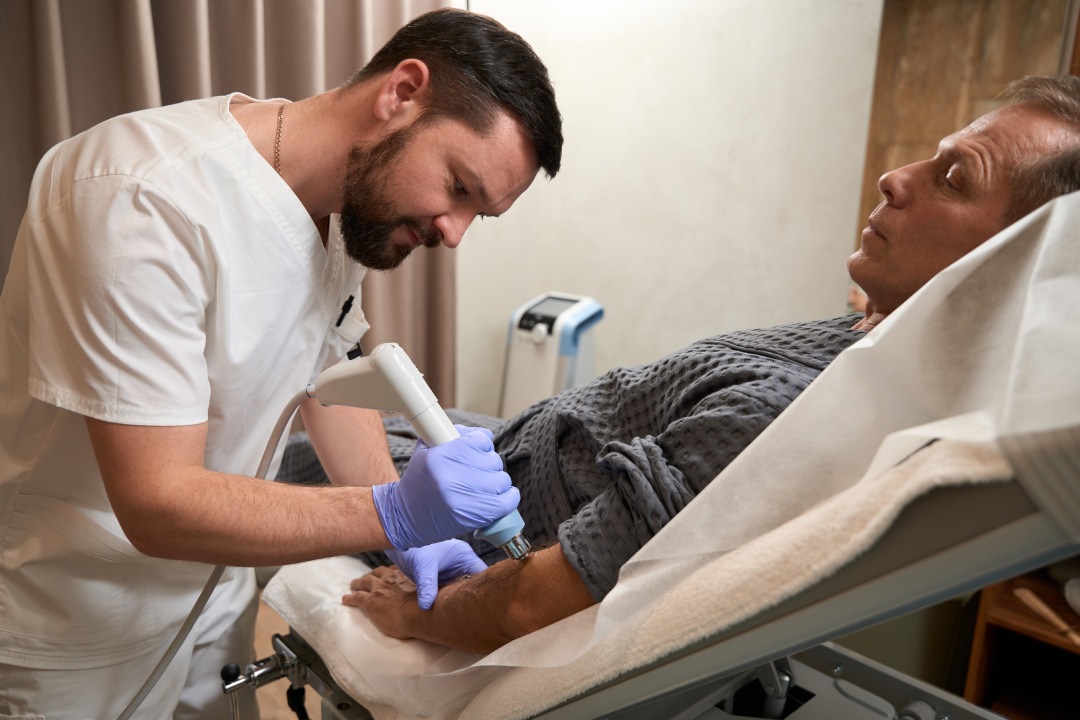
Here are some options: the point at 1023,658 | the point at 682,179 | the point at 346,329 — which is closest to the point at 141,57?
the point at 346,329

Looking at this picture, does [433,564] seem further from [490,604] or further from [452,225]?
[452,225]

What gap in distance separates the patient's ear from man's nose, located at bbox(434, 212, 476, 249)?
15cm

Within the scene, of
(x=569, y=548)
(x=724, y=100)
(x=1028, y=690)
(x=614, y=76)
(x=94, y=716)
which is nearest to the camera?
(x=569, y=548)

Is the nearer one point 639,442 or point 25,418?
point 639,442

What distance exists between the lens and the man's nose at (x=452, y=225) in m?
1.17

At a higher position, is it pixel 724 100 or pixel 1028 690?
pixel 724 100

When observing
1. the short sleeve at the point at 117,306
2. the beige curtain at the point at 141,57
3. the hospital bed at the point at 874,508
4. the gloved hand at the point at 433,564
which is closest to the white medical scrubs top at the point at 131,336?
the short sleeve at the point at 117,306

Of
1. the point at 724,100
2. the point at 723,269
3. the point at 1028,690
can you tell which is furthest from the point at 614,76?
the point at 1028,690

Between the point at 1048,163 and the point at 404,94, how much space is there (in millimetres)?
855

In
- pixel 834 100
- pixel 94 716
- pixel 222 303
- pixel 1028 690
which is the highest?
pixel 834 100

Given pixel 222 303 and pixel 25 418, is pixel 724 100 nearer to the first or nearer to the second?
pixel 222 303

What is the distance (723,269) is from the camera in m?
3.06

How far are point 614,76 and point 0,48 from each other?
221 centimetres

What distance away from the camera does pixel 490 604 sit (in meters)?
0.96
